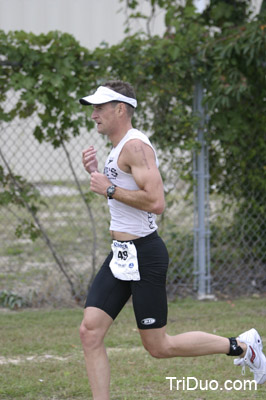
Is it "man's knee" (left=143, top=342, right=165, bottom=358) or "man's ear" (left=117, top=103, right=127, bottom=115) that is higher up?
"man's ear" (left=117, top=103, right=127, bottom=115)

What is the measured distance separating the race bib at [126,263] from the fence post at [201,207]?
10.8 ft

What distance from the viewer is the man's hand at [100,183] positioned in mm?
3643

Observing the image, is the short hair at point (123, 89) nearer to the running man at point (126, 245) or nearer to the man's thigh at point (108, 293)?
the running man at point (126, 245)

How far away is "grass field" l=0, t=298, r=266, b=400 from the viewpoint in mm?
4203

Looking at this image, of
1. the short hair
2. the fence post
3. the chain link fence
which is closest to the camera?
the short hair

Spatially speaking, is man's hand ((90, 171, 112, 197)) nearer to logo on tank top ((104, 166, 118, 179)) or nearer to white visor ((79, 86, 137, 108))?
logo on tank top ((104, 166, 118, 179))

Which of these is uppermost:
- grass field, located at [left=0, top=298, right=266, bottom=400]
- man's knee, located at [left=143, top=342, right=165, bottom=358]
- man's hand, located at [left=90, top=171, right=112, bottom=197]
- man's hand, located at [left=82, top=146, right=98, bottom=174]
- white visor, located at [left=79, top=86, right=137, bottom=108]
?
white visor, located at [left=79, top=86, right=137, bottom=108]

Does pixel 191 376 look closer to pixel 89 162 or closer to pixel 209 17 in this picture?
pixel 89 162

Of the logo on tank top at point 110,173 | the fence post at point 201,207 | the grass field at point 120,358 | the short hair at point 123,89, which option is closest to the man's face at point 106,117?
the short hair at point 123,89

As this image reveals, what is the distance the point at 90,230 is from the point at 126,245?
138 inches

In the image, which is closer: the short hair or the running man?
the running man

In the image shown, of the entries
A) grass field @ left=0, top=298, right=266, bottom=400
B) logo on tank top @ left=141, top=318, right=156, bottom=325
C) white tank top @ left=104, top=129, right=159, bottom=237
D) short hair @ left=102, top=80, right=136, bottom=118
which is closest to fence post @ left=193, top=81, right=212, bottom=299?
grass field @ left=0, top=298, right=266, bottom=400

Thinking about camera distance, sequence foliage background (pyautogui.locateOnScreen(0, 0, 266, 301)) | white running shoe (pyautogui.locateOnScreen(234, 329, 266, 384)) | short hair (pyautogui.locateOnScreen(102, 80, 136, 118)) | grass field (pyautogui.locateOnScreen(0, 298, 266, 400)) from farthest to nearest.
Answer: foliage background (pyautogui.locateOnScreen(0, 0, 266, 301)) < grass field (pyautogui.locateOnScreen(0, 298, 266, 400)) < white running shoe (pyautogui.locateOnScreen(234, 329, 266, 384)) < short hair (pyautogui.locateOnScreen(102, 80, 136, 118))

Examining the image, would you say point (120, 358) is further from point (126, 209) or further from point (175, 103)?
point (175, 103)
